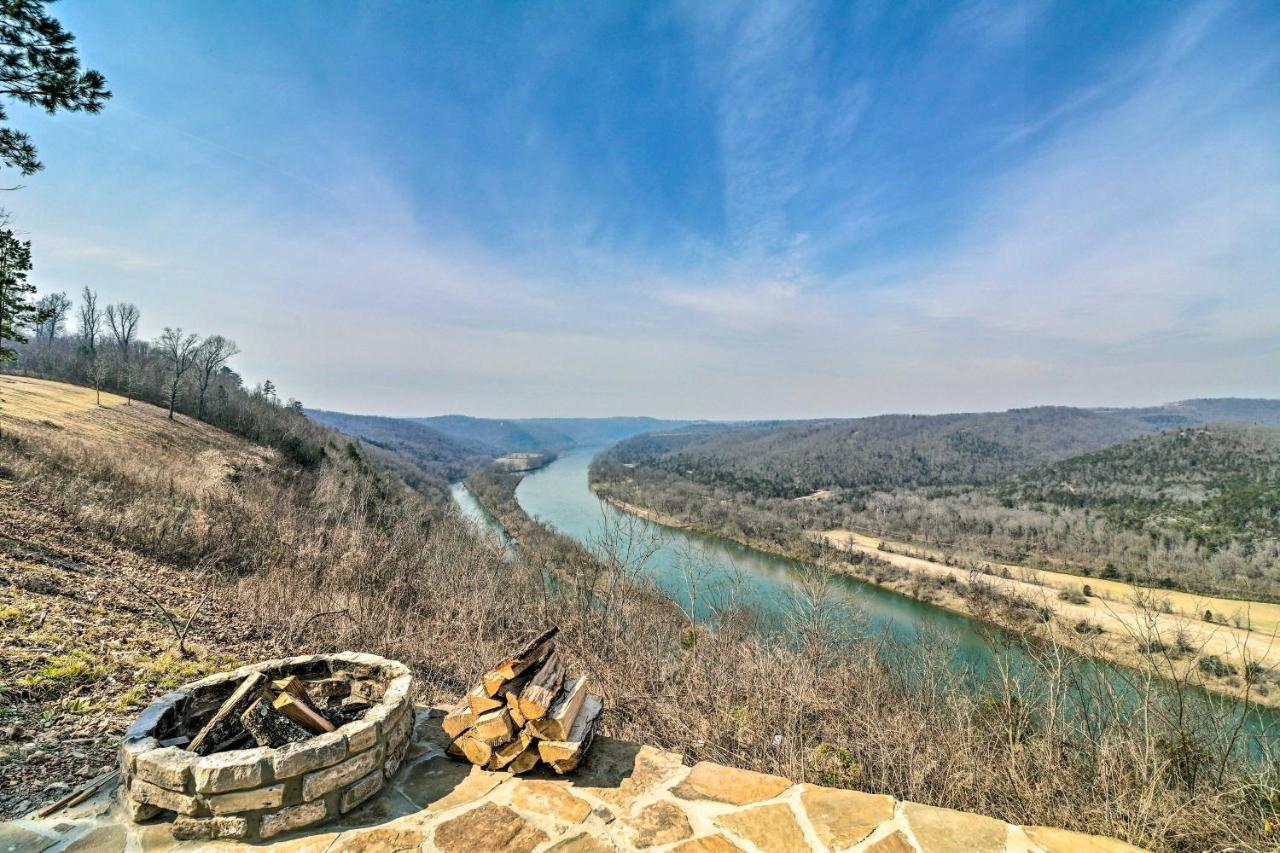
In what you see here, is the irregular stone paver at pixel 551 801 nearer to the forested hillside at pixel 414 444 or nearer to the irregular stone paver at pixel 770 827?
the irregular stone paver at pixel 770 827

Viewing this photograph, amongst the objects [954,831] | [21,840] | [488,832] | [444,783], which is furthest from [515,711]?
[954,831]

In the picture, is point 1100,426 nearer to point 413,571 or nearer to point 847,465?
point 847,465

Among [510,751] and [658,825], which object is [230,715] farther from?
[658,825]

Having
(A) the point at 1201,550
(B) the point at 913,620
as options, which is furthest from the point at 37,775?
(A) the point at 1201,550

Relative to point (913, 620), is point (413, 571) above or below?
above

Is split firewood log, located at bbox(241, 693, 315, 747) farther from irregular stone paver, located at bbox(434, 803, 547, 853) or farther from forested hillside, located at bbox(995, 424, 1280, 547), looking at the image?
forested hillside, located at bbox(995, 424, 1280, 547)

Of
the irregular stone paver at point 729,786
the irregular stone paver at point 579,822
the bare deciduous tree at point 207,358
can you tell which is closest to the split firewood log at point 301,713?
the irregular stone paver at point 579,822

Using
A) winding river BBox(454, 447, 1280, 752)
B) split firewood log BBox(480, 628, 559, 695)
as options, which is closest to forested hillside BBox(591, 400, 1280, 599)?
winding river BBox(454, 447, 1280, 752)
